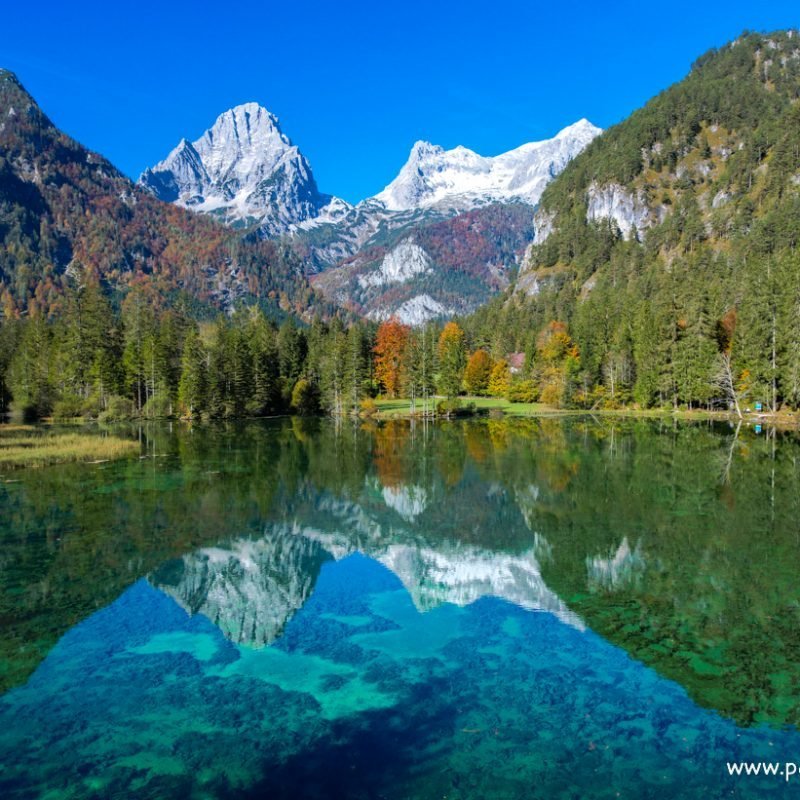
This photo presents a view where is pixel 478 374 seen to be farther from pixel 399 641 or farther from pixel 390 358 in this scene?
pixel 399 641

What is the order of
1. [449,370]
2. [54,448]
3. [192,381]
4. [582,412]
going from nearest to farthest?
[54,448] < [192,381] < [582,412] < [449,370]

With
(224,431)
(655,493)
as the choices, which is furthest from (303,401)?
(655,493)

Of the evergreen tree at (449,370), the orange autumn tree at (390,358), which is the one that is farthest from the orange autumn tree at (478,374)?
the orange autumn tree at (390,358)

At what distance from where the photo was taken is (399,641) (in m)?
17.7

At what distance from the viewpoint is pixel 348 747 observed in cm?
1229

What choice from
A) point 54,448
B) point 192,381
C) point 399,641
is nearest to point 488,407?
point 192,381

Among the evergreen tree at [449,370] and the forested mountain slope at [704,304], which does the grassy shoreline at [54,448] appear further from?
the forested mountain slope at [704,304]

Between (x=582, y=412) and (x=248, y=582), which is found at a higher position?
(x=582, y=412)

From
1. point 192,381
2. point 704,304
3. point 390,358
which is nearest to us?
point 704,304

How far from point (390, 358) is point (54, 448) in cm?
8966

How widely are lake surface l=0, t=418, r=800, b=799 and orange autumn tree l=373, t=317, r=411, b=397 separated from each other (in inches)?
3807

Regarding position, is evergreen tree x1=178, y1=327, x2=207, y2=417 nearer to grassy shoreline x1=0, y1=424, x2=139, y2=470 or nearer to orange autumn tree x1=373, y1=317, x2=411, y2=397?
grassy shoreline x1=0, y1=424, x2=139, y2=470

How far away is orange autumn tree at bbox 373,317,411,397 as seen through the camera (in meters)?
134

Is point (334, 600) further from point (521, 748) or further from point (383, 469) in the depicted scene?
point (383, 469)
